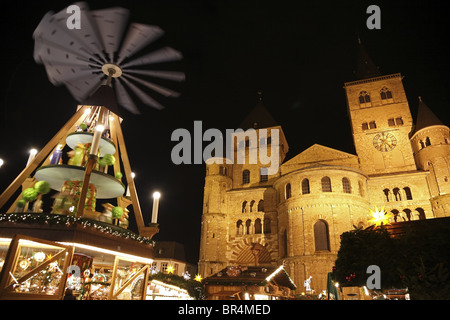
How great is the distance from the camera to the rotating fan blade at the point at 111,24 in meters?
9.75

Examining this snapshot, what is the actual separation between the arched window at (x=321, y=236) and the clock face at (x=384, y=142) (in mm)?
15385

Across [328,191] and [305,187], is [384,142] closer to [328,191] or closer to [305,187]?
[328,191]

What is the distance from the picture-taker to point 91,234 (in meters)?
7.23

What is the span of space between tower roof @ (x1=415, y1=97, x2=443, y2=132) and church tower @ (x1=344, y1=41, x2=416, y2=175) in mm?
1563

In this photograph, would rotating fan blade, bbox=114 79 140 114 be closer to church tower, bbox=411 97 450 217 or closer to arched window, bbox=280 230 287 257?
arched window, bbox=280 230 287 257

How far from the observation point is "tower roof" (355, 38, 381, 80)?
141 ft

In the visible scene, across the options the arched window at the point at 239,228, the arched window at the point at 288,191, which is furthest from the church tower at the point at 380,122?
the arched window at the point at 239,228

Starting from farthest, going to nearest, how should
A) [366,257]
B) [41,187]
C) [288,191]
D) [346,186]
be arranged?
[288,191]
[346,186]
[41,187]
[366,257]

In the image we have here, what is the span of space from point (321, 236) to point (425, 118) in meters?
21.3

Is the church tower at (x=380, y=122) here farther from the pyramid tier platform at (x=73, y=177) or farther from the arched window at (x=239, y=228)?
the pyramid tier platform at (x=73, y=177)

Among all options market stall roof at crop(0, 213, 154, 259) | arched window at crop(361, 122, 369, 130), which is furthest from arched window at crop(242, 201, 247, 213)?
market stall roof at crop(0, 213, 154, 259)

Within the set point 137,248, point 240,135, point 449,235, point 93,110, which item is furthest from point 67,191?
point 240,135

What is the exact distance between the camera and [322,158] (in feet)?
120

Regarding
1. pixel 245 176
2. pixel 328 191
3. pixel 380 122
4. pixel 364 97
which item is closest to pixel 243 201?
pixel 245 176
